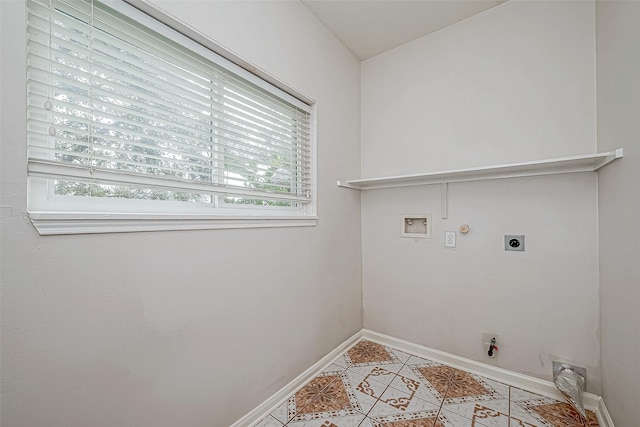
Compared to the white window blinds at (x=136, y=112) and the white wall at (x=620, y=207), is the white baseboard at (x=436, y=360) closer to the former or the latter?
the white wall at (x=620, y=207)

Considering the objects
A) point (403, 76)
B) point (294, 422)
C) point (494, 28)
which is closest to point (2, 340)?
point (294, 422)

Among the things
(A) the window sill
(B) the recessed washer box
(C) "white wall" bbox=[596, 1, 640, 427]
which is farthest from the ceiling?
(A) the window sill

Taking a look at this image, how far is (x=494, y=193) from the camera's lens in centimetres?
187

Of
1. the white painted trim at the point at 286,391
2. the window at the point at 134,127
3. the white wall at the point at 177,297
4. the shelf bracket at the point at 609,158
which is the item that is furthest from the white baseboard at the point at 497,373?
the window at the point at 134,127

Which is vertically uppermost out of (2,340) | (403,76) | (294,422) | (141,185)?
(403,76)

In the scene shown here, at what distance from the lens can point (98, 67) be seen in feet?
3.17

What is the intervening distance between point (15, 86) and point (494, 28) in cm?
263

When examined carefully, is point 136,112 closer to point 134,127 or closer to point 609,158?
point 134,127

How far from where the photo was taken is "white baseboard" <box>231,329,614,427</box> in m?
1.49

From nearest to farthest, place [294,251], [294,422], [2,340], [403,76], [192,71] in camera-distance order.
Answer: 1. [2,340]
2. [192,71]
3. [294,422]
4. [294,251]
5. [403,76]

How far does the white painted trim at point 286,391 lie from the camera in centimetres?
145

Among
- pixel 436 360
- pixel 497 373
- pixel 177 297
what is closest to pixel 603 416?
pixel 497 373

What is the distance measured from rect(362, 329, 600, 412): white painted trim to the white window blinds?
1.70 metres

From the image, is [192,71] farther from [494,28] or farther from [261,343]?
[494,28]
